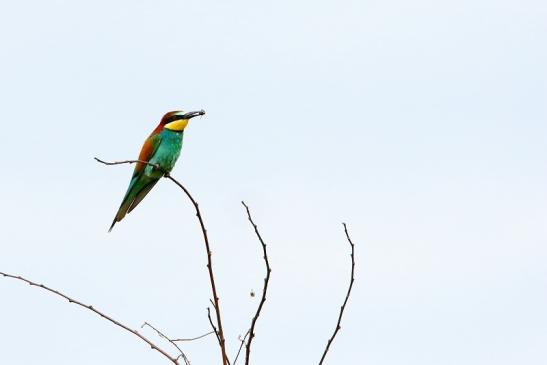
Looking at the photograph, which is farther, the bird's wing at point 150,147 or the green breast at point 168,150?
the bird's wing at point 150,147

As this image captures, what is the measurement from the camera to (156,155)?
306 inches

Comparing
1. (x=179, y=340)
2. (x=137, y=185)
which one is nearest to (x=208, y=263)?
(x=179, y=340)

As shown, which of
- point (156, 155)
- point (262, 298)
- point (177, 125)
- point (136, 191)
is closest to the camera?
point (262, 298)

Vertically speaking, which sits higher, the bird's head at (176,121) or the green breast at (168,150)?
the bird's head at (176,121)

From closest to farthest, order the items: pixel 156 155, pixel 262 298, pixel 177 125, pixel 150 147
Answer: pixel 262 298 → pixel 156 155 → pixel 150 147 → pixel 177 125

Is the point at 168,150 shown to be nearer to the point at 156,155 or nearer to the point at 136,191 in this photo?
the point at 156,155

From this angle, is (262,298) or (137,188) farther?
(137,188)

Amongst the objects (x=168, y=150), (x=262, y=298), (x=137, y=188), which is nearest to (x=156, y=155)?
(x=168, y=150)

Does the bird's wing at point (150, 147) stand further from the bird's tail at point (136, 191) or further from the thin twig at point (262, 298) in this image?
the thin twig at point (262, 298)

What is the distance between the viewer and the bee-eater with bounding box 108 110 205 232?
750cm

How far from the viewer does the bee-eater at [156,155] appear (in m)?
7.50

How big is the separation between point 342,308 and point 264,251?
309 millimetres

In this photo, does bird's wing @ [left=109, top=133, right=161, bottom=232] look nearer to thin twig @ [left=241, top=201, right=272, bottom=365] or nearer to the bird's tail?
the bird's tail

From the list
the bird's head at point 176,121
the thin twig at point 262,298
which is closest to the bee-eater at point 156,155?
the bird's head at point 176,121
